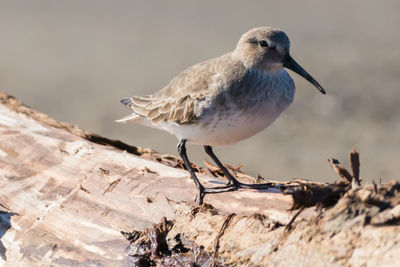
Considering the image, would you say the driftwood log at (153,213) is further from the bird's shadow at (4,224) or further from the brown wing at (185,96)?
the brown wing at (185,96)

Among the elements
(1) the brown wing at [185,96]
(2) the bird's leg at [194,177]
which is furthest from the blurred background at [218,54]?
(2) the bird's leg at [194,177]

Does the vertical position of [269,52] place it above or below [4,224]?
above

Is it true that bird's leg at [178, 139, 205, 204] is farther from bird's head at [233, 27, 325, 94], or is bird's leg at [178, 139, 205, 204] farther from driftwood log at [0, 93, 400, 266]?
bird's head at [233, 27, 325, 94]

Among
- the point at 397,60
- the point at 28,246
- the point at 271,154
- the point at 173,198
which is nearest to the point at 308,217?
the point at 173,198

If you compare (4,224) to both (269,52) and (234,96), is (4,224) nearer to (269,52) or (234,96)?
(234,96)

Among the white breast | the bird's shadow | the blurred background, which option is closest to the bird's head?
the white breast

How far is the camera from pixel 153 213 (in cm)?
540

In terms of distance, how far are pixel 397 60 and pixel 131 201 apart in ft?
30.9

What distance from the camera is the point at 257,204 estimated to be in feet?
16.5

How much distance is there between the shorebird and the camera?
5.68m

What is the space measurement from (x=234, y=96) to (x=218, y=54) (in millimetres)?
8123

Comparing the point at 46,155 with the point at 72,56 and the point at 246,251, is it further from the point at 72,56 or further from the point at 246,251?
the point at 72,56

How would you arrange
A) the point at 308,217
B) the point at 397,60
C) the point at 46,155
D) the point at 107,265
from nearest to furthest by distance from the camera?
the point at 308,217, the point at 107,265, the point at 46,155, the point at 397,60

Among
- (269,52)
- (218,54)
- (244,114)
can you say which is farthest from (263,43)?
(218,54)
